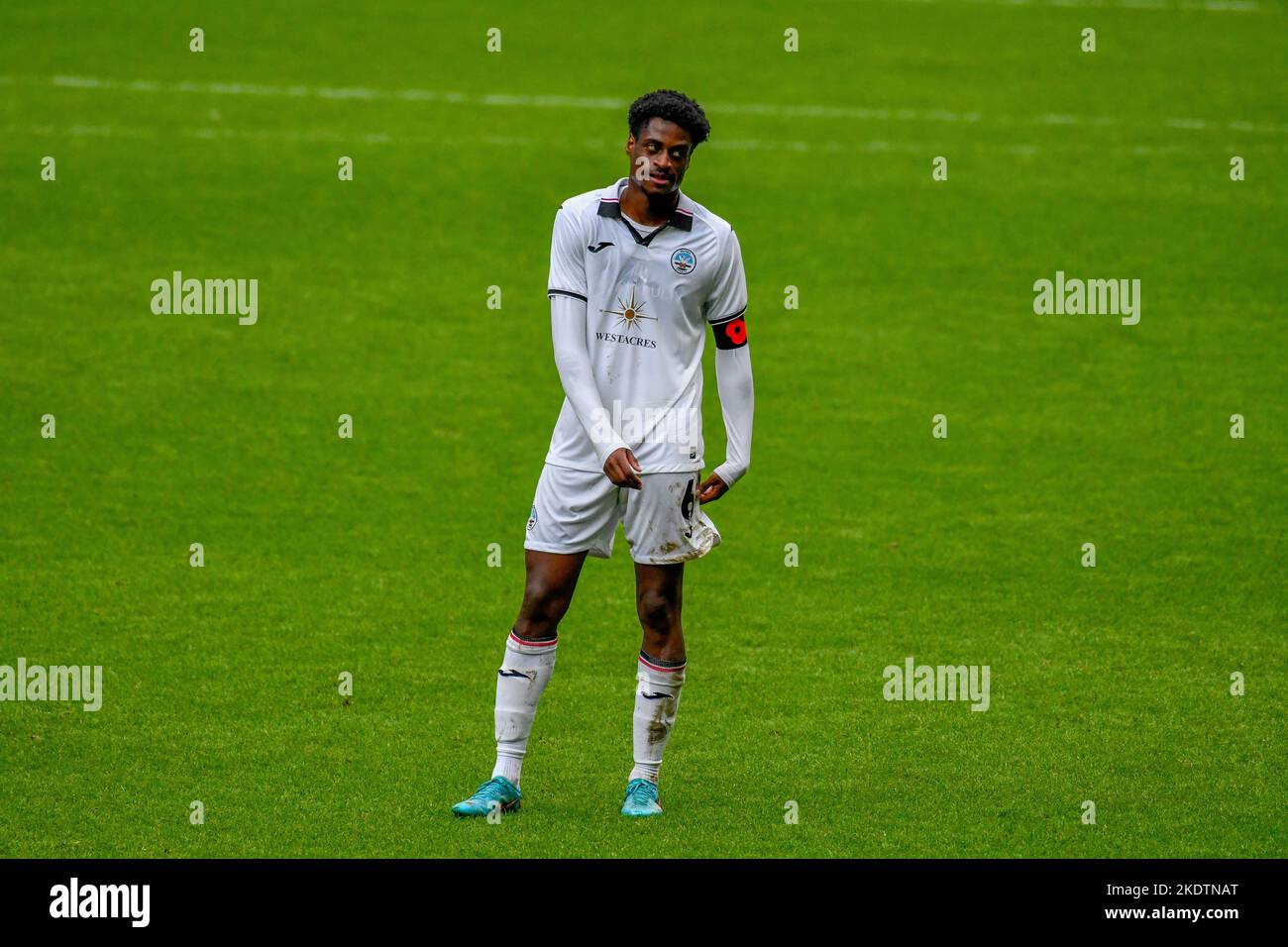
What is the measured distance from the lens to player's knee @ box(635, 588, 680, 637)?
7031 mm

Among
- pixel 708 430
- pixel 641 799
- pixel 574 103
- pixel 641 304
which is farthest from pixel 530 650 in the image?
pixel 574 103

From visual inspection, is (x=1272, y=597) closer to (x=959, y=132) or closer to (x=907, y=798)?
(x=907, y=798)

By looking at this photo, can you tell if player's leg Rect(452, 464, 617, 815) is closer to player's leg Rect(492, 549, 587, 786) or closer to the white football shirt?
player's leg Rect(492, 549, 587, 786)

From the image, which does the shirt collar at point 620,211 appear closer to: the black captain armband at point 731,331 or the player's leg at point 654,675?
the black captain armband at point 731,331

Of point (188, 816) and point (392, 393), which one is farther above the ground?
point (392, 393)

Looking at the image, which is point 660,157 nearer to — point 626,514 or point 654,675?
point 626,514

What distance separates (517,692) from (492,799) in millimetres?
439

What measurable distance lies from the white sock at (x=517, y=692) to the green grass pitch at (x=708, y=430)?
0.28m

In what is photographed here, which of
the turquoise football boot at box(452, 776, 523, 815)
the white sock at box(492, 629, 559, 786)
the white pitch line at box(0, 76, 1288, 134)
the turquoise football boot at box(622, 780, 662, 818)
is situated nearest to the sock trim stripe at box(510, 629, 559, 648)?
the white sock at box(492, 629, 559, 786)

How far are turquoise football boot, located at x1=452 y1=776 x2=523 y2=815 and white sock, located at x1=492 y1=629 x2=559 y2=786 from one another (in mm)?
47

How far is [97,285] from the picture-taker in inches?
649

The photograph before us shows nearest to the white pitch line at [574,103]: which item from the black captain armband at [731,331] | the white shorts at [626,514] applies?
the black captain armband at [731,331]

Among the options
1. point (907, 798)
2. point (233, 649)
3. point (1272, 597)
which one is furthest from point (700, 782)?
point (1272, 597)

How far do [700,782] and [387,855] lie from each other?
1570mm
